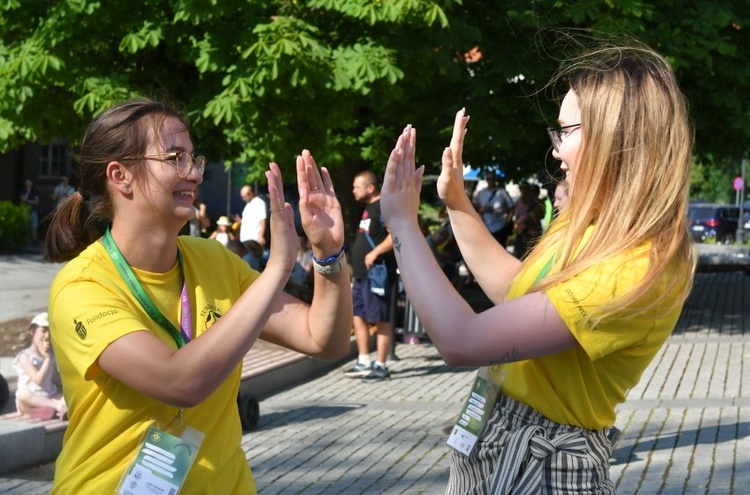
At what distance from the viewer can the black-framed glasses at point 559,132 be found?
2.72 meters

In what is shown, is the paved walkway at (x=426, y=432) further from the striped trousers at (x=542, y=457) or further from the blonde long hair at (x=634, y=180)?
the blonde long hair at (x=634, y=180)

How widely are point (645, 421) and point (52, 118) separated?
8.30m

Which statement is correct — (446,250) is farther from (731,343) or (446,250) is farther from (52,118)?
(52,118)

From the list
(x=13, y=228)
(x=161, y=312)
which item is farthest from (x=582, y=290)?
(x=13, y=228)

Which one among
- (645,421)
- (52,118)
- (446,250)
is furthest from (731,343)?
(52,118)

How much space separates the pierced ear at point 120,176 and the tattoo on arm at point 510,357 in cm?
98

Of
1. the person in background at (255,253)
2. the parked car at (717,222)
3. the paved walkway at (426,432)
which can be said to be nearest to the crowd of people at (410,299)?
the paved walkway at (426,432)

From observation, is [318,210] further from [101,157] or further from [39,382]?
[39,382]

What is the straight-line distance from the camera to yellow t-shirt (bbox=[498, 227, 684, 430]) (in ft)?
8.25

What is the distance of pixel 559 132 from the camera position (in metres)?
2.79

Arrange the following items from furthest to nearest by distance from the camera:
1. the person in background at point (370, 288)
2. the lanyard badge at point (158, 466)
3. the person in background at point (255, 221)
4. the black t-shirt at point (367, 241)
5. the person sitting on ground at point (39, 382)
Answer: the person in background at point (255, 221), the black t-shirt at point (367, 241), the person in background at point (370, 288), the person sitting on ground at point (39, 382), the lanyard badge at point (158, 466)

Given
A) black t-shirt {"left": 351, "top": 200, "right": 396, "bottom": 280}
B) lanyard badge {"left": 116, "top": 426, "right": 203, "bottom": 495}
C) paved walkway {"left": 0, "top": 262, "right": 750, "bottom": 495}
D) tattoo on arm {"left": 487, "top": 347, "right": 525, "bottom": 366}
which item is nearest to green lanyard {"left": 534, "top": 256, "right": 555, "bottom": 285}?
tattoo on arm {"left": 487, "top": 347, "right": 525, "bottom": 366}

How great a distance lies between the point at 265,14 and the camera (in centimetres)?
1310

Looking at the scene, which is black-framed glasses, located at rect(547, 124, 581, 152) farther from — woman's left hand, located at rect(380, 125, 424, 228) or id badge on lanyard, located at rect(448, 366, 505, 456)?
id badge on lanyard, located at rect(448, 366, 505, 456)
